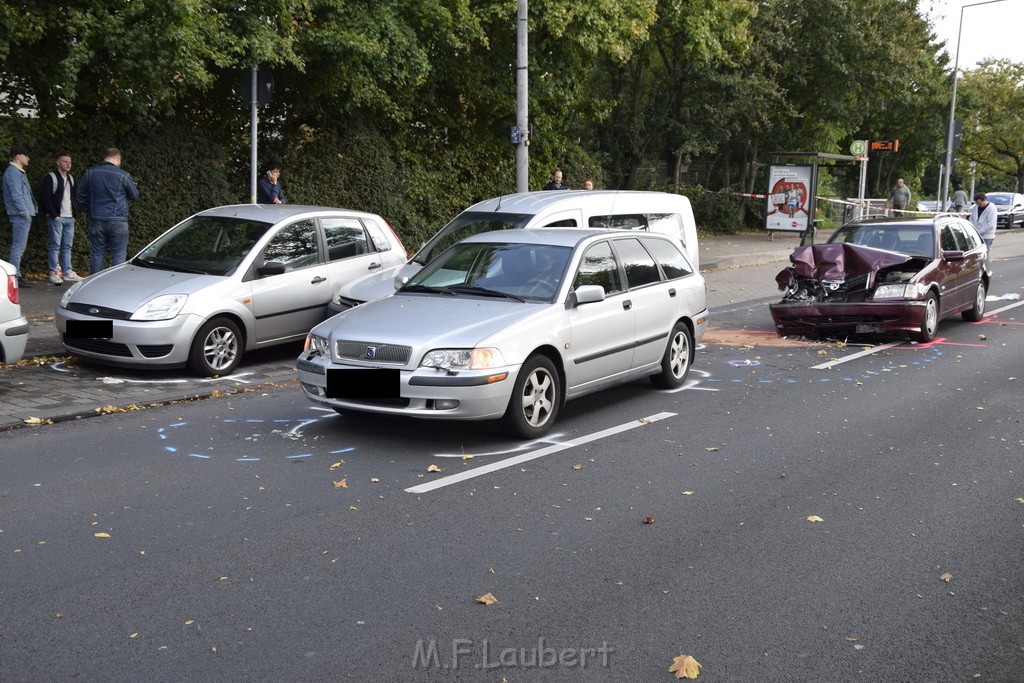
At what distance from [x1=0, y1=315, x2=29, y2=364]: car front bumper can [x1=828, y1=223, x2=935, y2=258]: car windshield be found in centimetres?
949

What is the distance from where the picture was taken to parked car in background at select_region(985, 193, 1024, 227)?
156 ft

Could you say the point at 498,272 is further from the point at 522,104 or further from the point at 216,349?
the point at 522,104

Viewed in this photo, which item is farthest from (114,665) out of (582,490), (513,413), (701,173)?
(701,173)

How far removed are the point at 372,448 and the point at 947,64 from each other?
48161 millimetres

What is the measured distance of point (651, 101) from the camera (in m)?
30.8

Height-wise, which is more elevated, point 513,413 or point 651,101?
point 651,101

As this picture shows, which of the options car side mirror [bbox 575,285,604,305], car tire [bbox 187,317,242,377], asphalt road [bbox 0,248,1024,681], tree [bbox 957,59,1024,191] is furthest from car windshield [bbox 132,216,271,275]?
tree [bbox 957,59,1024,191]

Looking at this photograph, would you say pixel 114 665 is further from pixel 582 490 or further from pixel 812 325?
pixel 812 325

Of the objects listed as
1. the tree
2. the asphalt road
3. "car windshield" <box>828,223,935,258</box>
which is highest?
the tree

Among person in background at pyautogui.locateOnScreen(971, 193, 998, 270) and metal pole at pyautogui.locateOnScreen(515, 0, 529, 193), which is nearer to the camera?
metal pole at pyautogui.locateOnScreen(515, 0, 529, 193)

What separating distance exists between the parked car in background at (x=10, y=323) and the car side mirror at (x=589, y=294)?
456cm

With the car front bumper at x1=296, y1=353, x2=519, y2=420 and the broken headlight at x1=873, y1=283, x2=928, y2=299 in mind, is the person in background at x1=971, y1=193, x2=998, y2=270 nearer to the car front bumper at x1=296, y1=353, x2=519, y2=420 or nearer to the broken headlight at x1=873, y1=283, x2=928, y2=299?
the broken headlight at x1=873, y1=283, x2=928, y2=299

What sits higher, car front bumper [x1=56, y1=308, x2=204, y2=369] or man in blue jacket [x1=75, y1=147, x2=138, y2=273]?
man in blue jacket [x1=75, y1=147, x2=138, y2=273]

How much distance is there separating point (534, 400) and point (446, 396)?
79cm
